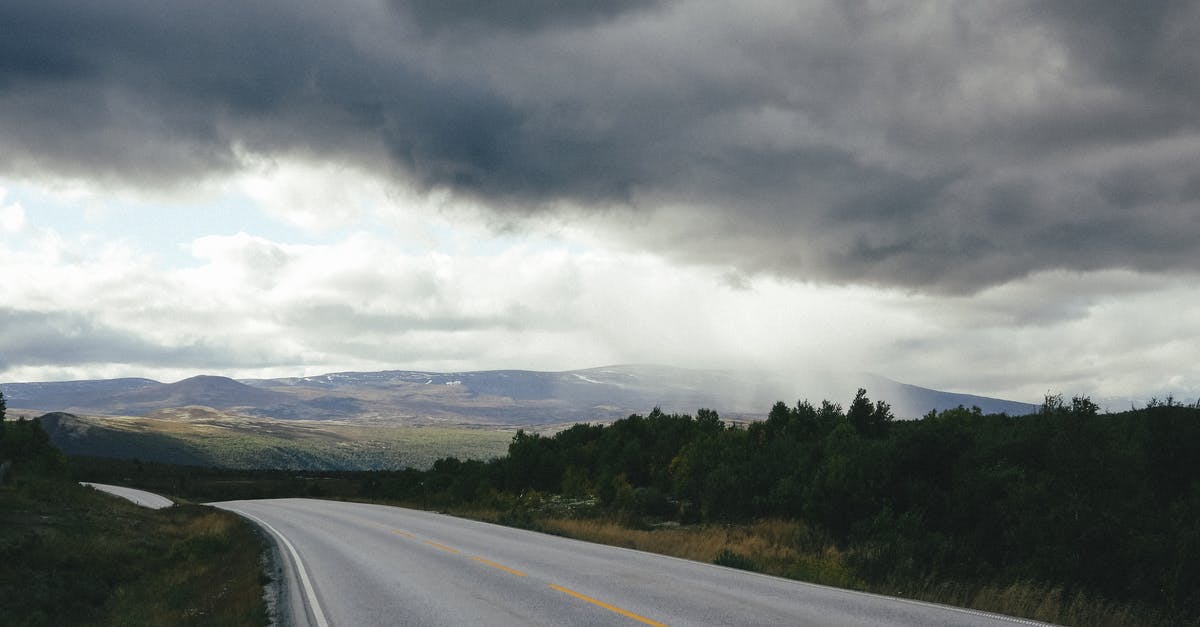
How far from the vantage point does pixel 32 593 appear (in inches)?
850

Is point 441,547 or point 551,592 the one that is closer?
point 551,592

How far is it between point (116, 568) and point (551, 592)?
21623mm

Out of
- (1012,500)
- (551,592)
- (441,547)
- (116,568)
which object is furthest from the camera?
(116,568)

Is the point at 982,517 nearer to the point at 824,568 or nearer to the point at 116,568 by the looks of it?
the point at 824,568

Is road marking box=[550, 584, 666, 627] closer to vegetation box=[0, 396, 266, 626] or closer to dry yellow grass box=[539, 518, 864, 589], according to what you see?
vegetation box=[0, 396, 266, 626]

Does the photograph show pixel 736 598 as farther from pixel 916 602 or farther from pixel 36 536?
pixel 36 536

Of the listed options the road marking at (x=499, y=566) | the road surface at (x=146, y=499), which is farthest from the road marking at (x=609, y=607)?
the road surface at (x=146, y=499)

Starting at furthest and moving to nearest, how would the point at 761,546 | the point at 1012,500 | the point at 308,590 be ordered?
the point at 761,546, the point at 1012,500, the point at 308,590

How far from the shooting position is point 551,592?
12906 millimetres

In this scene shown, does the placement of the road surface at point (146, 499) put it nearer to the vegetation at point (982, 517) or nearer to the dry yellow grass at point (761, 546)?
the vegetation at point (982, 517)

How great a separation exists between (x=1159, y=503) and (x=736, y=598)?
1459 centimetres

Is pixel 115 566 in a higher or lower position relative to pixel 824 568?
lower

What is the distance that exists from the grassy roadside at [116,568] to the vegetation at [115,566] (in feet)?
0.11

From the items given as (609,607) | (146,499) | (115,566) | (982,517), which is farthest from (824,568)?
(146,499)
